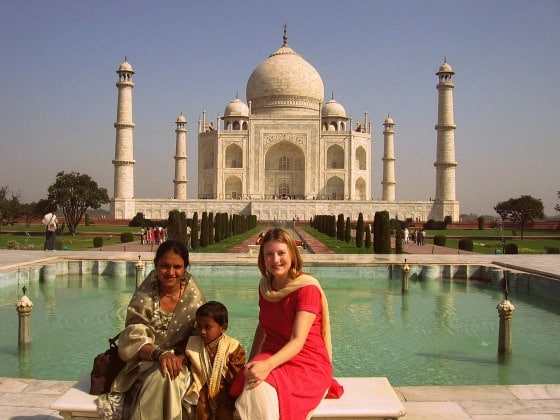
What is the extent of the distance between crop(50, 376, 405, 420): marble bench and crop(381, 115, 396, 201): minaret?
31.0m

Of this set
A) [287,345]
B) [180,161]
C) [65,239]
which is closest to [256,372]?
[287,345]

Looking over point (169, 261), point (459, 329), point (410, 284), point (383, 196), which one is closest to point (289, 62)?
point (383, 196)

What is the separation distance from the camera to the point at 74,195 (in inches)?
776

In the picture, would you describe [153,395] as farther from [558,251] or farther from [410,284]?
[558,251]

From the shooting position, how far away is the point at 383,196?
3341 centimetres

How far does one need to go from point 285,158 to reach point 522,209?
13778mm

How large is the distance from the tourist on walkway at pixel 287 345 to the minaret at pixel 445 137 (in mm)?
27017

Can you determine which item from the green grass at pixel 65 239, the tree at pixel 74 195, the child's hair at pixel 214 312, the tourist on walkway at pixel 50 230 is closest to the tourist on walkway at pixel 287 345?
the child's hair at pixel 214 312

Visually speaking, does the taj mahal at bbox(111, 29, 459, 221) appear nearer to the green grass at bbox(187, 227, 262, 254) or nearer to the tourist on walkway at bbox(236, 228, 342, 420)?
the green grass at bbox(187, 227, 262, 254)

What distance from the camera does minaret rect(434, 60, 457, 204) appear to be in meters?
27.9

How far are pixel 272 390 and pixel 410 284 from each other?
6244mm

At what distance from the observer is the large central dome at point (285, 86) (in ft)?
111

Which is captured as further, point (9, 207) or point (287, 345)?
point (9, 207)

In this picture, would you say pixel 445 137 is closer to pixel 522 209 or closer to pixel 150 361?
pixel 522 209
